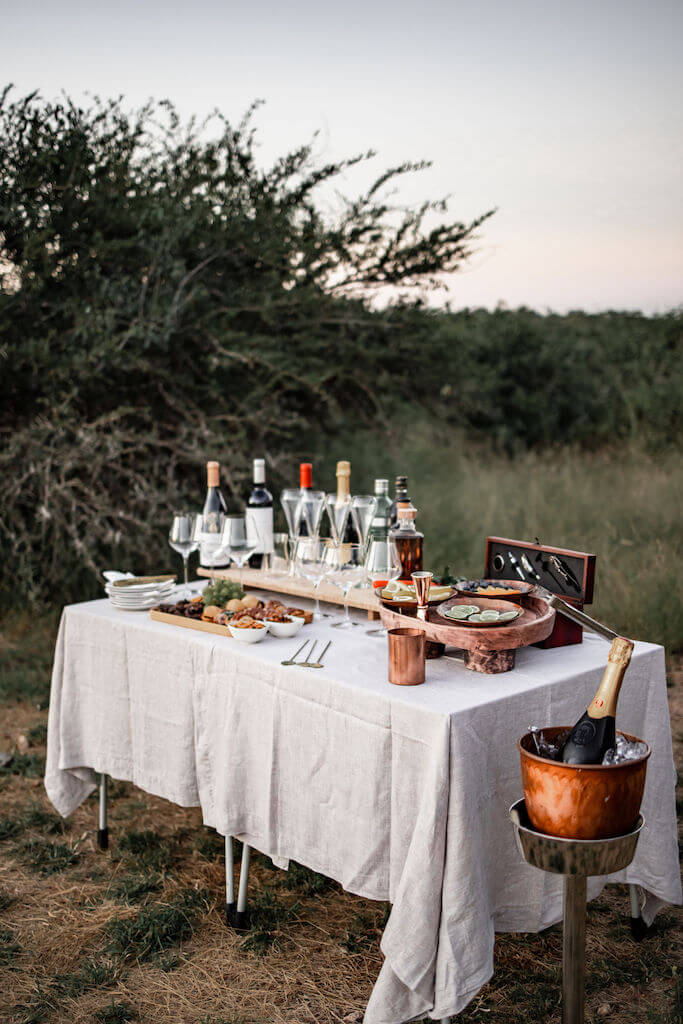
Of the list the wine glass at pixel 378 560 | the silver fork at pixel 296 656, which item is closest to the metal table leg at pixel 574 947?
the silver fork at pixel 296 656

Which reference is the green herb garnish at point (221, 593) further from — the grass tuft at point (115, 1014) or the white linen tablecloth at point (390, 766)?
the grass tuft at point (115, 1014)

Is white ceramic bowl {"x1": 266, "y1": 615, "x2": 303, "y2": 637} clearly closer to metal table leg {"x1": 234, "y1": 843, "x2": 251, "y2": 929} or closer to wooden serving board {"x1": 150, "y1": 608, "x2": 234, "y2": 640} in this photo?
wooden serving board {"x1": 150, "y1": 608, "x2": 234, "y2": 640}

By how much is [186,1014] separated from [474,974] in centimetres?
89

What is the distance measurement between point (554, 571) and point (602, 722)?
0.68 metres

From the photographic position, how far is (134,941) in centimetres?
266

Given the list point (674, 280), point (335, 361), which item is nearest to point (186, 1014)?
point (335, 361)

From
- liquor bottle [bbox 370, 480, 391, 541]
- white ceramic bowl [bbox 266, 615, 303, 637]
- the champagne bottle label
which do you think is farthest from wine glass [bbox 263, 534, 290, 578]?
white ceramic bowl [bbox 266, 615, 303, 637]

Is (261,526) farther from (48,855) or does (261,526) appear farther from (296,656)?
(48,855)

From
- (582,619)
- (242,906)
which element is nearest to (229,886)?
(242,906)

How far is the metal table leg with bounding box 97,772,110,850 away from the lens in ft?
10.5

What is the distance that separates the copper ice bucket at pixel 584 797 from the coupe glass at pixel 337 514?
1.43m

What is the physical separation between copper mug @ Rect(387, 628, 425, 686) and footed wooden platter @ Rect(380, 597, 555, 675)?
4.1 inches

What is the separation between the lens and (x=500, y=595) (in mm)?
2375

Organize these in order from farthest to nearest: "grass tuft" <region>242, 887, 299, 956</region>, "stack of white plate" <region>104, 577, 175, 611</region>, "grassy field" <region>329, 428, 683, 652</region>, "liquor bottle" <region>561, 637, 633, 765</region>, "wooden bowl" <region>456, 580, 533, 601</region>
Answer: "grassy field" <region>329, 428, 683, 652</region> → "stack of white plate" <region>104, 577, 175, 611</region> → "grass tuft" <region>242, 887, 299, 956</region> → "wooden bowl" <region>456, 580, 533, 601</region> → "liquor bottle" <region>561, 637, 633, 765</region>
